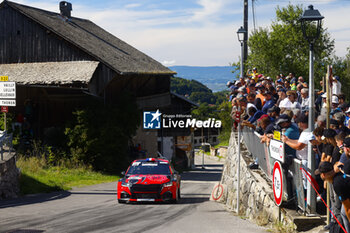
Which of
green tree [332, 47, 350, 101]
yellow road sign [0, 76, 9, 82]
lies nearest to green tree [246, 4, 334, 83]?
green tree [332, 47, 350, 101]

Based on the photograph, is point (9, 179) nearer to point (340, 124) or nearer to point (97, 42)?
point (340, 124)

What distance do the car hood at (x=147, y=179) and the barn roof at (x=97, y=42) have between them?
17.3 meters

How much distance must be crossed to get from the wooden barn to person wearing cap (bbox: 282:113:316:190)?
73.4 ft

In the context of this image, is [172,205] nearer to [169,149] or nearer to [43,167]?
[43,167]

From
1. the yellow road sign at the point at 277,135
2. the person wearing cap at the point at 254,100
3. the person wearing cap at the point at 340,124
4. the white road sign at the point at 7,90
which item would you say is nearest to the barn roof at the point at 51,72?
the white road sign at the point at 7,90

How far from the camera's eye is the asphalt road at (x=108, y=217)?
1101 cm

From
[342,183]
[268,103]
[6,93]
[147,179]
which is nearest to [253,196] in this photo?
[268,103]

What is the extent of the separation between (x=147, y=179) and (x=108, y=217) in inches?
149

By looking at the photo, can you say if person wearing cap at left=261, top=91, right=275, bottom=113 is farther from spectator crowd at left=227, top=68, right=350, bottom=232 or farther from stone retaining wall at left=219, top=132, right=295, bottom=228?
stone retaining wall at left=219, top=132, right=295, bottom=228

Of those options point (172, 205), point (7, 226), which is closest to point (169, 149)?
point (172, 205)

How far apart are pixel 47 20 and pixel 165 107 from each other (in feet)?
47.3

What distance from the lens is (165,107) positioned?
4666cm

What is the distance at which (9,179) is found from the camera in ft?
58.4

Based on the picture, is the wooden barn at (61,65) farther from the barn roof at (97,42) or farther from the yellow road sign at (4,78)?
the yellow road sign at (4,78)
